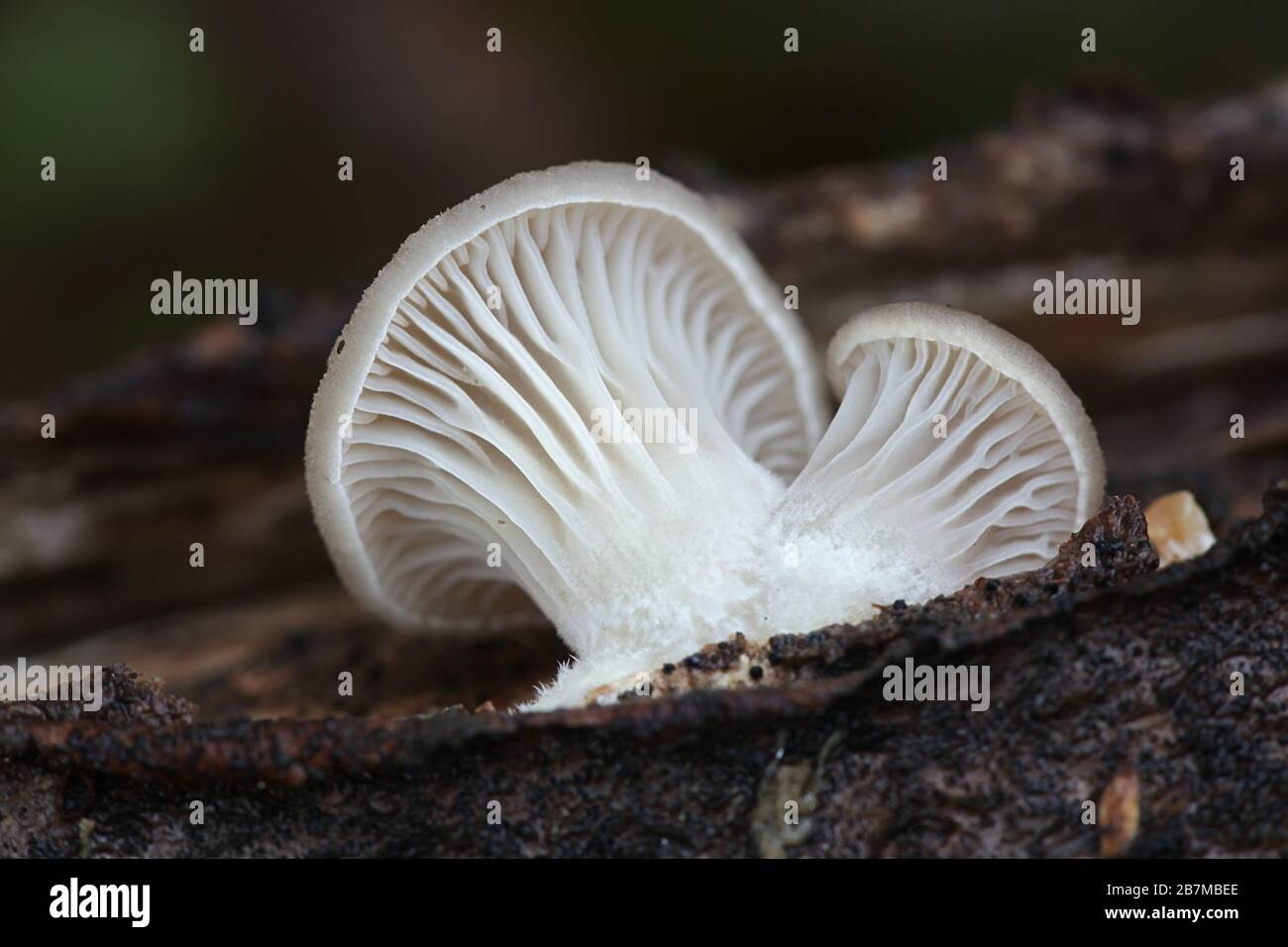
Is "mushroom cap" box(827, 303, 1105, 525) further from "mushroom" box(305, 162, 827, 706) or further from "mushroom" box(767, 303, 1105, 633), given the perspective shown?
"mushroom" box(305, 162, 827, 706)

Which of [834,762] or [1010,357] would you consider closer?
[834,762]

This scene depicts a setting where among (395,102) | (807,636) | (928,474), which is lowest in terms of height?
(807,636)

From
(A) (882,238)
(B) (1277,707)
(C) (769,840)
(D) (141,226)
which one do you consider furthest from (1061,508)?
(D) (141,226)

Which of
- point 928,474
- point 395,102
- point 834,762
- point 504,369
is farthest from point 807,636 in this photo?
point 395,102

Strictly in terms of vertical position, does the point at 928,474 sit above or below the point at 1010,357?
below

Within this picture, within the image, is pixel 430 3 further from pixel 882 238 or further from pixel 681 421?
pixel 681 421

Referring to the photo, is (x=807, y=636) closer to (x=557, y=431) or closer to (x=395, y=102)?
(x=557, y=431)

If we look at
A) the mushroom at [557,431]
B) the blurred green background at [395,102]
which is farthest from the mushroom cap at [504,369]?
the blurred green background at [395,102]
